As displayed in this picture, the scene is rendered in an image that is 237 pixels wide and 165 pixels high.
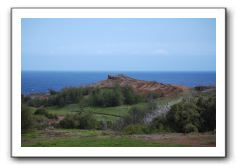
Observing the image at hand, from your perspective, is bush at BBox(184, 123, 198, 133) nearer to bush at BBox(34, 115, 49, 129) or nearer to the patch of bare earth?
the patch of bare earth

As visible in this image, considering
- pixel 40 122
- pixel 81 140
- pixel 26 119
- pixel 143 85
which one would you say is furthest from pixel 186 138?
pixel 26 119

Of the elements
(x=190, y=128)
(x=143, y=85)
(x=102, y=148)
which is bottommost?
(x=102, y=148)

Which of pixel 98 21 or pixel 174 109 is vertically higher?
pixel 98 21

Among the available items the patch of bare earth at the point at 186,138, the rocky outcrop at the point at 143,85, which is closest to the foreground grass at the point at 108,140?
the patch of bare earth at the point at 186,138

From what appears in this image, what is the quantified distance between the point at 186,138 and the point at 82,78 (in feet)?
3.22

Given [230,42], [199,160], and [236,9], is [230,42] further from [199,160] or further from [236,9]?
[199,160]

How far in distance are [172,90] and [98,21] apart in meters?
0.83

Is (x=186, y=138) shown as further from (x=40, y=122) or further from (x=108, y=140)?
(x=40, y=122)

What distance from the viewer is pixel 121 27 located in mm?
10062

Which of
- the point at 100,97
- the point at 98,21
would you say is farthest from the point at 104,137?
the point at 98,21

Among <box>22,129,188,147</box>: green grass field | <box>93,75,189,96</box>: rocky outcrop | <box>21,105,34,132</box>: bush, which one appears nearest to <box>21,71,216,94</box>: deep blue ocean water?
<box>93,75,189,96</box>: rocky outcrop

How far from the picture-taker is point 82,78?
10070mm

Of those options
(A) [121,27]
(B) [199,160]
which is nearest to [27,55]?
(A) [121,27]

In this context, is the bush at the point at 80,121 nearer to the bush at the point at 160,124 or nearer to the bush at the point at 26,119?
the bush at the point at 26,119
